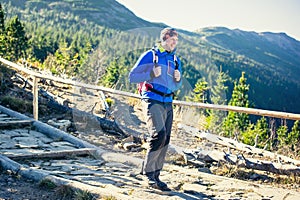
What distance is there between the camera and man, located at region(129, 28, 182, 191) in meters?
3.92

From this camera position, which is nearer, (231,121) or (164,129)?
(164,129)

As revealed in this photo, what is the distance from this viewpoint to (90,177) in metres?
4.36

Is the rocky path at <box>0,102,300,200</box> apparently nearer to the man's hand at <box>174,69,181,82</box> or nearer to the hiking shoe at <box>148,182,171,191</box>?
the hiking shoe at <box>148,182,171,191</box>

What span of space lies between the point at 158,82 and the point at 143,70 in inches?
8.0

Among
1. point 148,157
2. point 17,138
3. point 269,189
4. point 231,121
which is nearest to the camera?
point 148,157

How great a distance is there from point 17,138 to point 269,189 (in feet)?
12.7

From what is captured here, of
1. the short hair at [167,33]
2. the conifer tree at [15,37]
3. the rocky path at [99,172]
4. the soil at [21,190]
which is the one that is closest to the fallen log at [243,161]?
the rocky path at [99,172]

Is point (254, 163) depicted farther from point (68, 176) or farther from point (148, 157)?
point (68, 176)

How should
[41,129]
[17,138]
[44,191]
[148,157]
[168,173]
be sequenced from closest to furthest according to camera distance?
[44,191]
[148,157]
[168,173]
[17,138]
[41,129]

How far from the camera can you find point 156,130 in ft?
12.9

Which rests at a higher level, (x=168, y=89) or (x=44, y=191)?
(x=168, y=89)

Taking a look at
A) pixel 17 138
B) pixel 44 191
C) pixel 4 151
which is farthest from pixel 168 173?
pixel 17 138

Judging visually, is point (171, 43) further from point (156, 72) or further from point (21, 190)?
point (21, 190)

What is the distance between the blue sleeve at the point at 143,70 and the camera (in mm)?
3887
